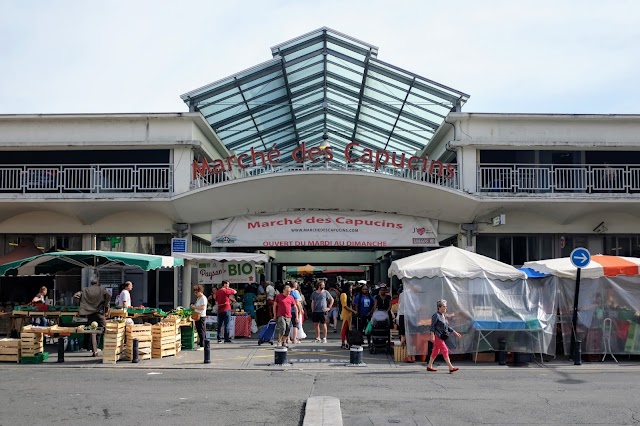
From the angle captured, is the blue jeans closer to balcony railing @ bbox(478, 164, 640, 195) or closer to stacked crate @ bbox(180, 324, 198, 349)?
stacked crate @ bbox(180, 324, 198, 349)

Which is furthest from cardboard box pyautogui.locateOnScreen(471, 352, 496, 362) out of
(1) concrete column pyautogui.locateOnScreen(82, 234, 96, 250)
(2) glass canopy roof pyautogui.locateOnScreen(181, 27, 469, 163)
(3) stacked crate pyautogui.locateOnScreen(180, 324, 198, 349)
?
(1) concrete column pyautogui.locateOnScreen(82, 234, 96, 250)

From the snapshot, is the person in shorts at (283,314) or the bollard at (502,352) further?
the person in shorts at (283,314)

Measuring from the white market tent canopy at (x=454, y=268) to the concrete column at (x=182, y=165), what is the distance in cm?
898

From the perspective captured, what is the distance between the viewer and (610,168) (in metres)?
23.1

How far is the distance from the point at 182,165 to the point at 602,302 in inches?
519

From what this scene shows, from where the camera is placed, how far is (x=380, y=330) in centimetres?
1672

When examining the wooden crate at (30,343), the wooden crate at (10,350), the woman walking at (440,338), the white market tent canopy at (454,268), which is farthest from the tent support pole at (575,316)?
the wooden crate at (10,350)

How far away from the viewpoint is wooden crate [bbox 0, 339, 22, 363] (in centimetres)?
1502

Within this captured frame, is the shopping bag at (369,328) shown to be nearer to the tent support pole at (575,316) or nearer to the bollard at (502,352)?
the bollard at (502,352)

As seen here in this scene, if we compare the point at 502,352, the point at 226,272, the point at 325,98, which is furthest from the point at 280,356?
the point at 325,98

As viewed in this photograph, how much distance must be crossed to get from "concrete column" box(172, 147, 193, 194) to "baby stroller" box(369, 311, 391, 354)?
8.57 metres

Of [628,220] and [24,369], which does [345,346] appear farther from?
[628,220]

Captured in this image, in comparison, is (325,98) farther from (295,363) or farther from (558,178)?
(295,363)

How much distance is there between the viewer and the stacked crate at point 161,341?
15.9m
